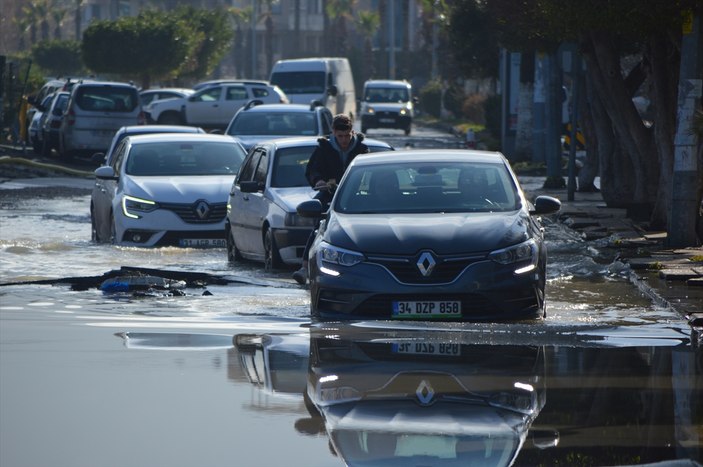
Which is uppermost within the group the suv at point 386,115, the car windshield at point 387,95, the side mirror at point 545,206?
the side mirror at point 545,206

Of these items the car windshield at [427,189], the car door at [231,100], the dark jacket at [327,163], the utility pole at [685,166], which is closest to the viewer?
the car windshield at [427,189]

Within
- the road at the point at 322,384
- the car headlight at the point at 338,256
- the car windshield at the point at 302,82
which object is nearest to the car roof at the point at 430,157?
the road at the point at 322,384

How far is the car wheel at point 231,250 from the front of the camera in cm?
1725

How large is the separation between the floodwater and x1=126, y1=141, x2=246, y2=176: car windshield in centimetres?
564

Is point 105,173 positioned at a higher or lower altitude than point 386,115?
higher

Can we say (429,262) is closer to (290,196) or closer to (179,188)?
(290,196)

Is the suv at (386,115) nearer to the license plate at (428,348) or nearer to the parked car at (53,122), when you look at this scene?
the parked car at (53,122)

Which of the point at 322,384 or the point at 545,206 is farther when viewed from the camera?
the point at 545,206

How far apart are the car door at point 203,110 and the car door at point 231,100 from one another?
0.13m

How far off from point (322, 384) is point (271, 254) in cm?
717

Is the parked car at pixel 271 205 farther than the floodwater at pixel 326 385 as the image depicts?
Yes

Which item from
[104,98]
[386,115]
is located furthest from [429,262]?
[386,115]

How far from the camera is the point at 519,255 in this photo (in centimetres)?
1091

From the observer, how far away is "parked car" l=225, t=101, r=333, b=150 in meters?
24.9
